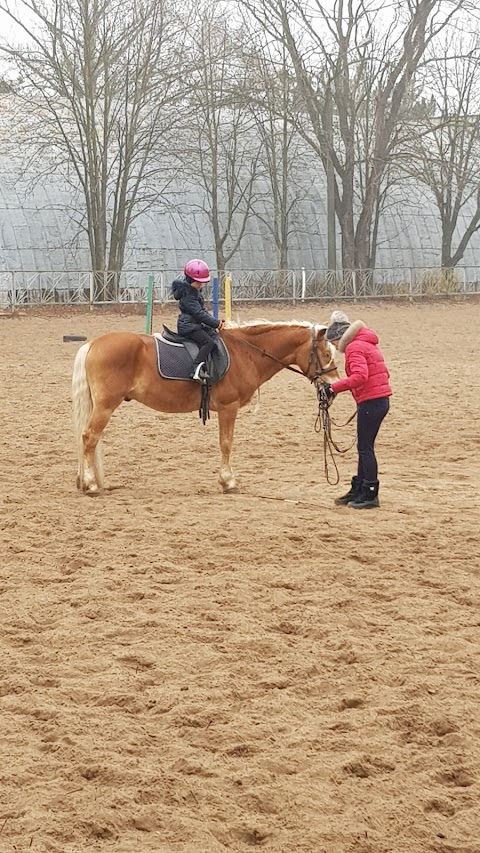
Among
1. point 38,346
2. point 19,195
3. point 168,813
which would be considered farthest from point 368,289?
point 168,813

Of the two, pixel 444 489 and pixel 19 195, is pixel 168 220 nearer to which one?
pixel 19 195

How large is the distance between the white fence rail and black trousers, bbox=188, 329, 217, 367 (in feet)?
73.9

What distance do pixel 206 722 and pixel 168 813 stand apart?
824mm

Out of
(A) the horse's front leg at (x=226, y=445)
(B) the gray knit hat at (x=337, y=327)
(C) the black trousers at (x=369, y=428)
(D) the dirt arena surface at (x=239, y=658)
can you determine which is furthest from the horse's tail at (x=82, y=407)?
(C) the black trousers at (x=369, y=428)

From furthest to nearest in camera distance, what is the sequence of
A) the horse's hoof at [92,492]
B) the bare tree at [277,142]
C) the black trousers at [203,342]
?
1. the bare tree at [277,142]
2. the black trousers at [203,342]
3. the horse's hoof at [92,492]

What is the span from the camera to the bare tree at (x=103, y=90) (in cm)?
3522

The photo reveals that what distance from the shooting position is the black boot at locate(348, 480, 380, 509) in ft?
29.6

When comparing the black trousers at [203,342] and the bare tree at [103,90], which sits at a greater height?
the bare tree at [103,90]

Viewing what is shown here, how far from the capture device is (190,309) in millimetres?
9578

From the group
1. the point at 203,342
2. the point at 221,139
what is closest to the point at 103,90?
the point at 221,139

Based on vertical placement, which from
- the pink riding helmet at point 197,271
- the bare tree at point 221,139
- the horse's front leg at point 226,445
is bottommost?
the horse's front leg at point 226,445

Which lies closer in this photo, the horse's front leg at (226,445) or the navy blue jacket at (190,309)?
the navy blue jacket at (190,309)

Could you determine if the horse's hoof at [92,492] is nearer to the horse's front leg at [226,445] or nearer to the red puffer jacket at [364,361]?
the horse's front leg at [226,445]

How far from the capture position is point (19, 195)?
37031 millimetres
